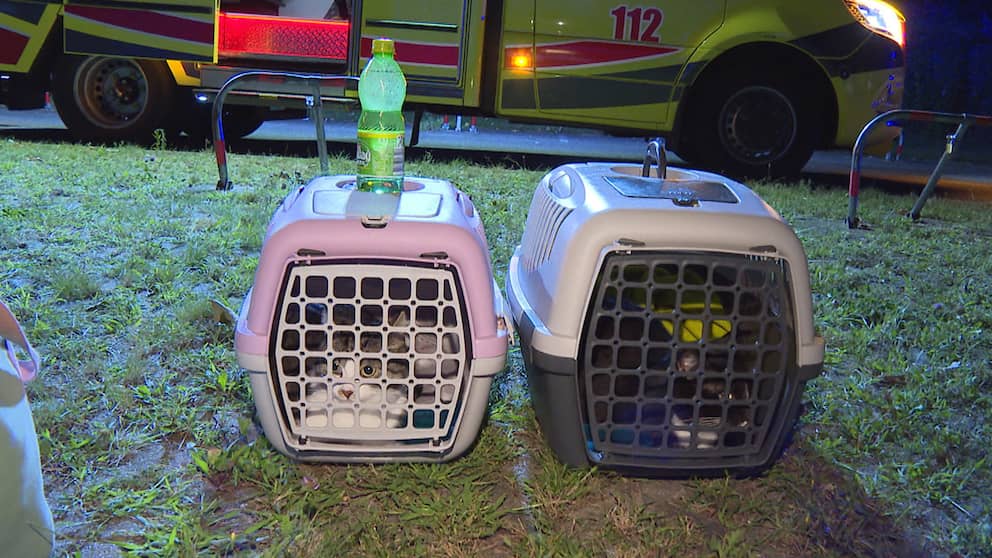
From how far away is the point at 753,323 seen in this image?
5.99ft

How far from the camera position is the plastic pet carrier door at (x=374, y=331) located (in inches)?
63.7

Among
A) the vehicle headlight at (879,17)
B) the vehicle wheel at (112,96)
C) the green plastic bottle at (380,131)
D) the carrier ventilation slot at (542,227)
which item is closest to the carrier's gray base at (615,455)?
the carrier ventilation slot at (542,227)

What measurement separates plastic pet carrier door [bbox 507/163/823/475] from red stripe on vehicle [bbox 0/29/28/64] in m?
→ 5.66

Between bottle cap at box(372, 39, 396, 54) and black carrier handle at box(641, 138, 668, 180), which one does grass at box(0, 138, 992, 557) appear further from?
bottle cap at box(372, 39, 396, 54)

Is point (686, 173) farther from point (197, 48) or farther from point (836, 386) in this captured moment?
point (197, 48)

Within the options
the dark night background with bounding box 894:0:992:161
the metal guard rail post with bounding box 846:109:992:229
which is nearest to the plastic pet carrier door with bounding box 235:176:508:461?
the metal guard rail post with bounding box 846:109:992:229

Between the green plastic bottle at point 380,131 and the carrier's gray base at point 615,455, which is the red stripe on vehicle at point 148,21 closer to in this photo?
Answer: the green plastic bottle at point 380,131

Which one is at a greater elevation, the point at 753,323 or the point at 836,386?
the point at 753,323

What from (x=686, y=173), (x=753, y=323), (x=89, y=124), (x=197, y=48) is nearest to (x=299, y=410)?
(x=753, y=323)

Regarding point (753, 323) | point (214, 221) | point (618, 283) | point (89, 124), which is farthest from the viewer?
point (89, 124)

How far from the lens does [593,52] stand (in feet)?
18.1

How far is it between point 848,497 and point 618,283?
71 centimetres

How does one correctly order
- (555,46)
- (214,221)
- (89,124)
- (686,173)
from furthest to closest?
(89,124)
(555,46)
(214,221)
(686,173)

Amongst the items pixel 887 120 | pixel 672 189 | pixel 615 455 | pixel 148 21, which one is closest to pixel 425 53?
pixel 148 21
